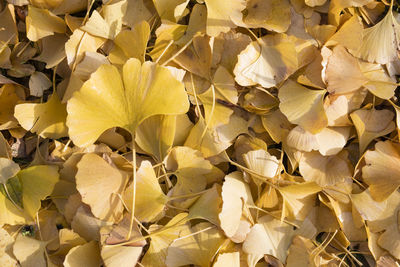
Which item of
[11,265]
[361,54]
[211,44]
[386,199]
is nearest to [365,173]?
[386,199]

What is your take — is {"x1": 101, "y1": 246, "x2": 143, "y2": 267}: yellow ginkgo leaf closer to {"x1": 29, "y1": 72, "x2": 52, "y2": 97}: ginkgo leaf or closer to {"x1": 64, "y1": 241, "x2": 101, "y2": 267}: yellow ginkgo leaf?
{"x1": 64, "y1": 241, "x2": 101, "y2": 267}: yellow ginkgo leaf

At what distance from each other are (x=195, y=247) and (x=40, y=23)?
0.41 metres

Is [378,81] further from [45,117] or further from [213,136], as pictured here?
[45,117]

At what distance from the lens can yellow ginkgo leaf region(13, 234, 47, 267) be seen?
2.23 feet

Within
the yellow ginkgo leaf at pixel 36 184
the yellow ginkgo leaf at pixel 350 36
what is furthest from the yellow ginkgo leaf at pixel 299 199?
the yellow ginkgo leaf at pixel 36 184

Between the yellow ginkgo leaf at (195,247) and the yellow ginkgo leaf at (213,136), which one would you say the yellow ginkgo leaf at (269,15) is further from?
the yellow ginkgo leaf at (195,247)

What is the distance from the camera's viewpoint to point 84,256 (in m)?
0.67

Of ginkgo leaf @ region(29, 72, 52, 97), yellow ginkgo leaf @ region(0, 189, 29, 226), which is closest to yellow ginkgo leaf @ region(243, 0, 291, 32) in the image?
ginkgo leaf @ region(29, 72, 52, 97)

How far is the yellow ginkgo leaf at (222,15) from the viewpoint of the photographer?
0.68 m

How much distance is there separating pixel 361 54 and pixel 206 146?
0.89 feet

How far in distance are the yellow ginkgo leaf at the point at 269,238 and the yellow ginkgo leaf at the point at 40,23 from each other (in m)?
0.42

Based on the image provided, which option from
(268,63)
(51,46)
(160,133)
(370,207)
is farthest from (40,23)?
(370,207)

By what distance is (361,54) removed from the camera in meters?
0.71

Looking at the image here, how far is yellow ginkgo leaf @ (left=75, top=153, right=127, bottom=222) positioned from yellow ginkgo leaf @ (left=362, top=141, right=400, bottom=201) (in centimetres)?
36
